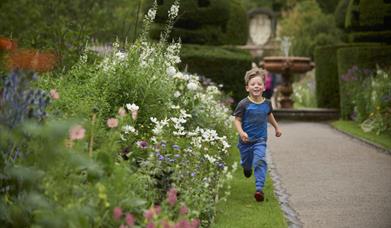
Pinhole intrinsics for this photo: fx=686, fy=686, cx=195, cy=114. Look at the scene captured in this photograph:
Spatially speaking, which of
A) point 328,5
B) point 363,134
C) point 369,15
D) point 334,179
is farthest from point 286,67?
point 328,5

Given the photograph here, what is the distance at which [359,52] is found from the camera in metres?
16.2

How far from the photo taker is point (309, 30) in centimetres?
3391

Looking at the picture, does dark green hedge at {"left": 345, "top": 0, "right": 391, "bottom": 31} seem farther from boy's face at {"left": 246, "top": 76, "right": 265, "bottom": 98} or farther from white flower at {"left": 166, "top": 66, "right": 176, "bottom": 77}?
boy's face at {"left": 246, "top": 76, "right": 265, "bottom": 98}

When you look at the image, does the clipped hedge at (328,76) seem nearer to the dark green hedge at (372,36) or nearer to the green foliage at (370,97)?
the dark green hedge at (372,36)

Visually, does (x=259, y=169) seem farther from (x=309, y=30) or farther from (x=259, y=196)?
(x=309, y=30)

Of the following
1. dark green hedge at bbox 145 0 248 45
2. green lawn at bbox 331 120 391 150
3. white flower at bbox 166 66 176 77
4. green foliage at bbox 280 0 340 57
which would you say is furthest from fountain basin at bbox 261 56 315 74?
white flower at bbox 166 66 176 77

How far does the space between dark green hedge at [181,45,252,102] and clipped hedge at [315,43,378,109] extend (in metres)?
3.54

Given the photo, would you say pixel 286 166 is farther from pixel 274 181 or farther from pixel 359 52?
pixel 359 52

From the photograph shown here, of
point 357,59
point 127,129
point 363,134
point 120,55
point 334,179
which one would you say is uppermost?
point 120,55

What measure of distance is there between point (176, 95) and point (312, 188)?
6.08 feet

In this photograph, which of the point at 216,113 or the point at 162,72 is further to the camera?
the point at 216,113

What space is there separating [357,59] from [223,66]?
331 centimetres

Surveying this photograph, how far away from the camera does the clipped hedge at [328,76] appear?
18.2m

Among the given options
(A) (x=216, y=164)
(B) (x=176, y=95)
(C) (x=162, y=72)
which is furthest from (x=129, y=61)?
(A) (x=216, y=164)
